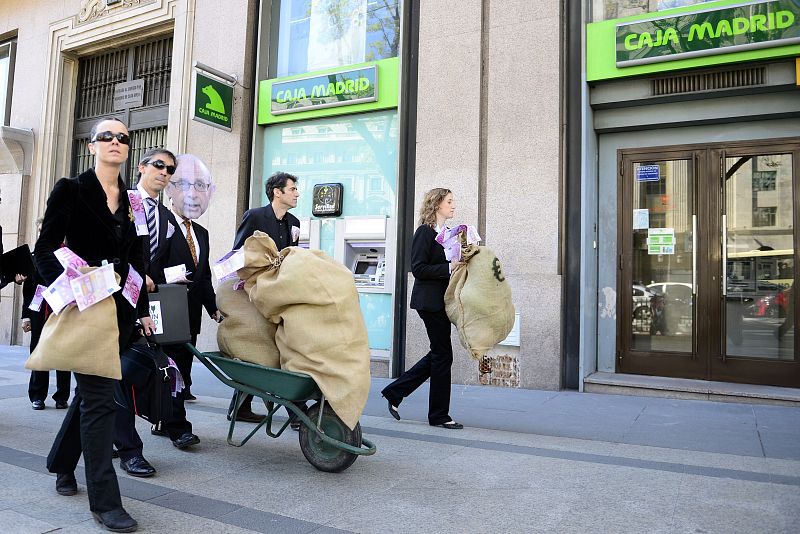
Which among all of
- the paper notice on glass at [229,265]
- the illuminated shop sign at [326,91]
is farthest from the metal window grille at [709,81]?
the paper notice on glass at [229,265]

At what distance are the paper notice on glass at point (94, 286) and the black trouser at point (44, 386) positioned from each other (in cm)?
329

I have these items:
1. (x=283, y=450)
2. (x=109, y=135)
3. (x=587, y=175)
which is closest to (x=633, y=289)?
(x=587, y=175)

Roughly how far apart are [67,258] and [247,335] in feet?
3.95

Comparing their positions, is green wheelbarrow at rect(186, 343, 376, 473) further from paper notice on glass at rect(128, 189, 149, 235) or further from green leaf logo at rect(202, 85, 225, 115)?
green leaf logo at rect(202, 85, 225, 115)

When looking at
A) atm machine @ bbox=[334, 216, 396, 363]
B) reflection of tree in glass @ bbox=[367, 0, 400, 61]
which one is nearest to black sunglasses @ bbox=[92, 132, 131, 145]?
atm machine @ bbox=[334, 216, 396, 363]

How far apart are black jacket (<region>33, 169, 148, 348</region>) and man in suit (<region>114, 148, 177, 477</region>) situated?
0.28 metres

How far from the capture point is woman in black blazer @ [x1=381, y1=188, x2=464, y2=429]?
4.93 meters

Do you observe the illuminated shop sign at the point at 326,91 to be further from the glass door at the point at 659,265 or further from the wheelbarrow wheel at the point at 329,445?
the wheelbarrow wheel at the point at 329,445

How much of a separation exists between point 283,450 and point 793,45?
6.11 m

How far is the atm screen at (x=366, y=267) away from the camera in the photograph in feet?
27.5

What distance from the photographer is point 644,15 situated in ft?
22.4

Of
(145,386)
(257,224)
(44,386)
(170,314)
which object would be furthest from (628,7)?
(44,386)

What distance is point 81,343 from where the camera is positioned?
110 inches

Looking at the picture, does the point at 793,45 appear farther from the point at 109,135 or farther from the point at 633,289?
the point at 109,135
